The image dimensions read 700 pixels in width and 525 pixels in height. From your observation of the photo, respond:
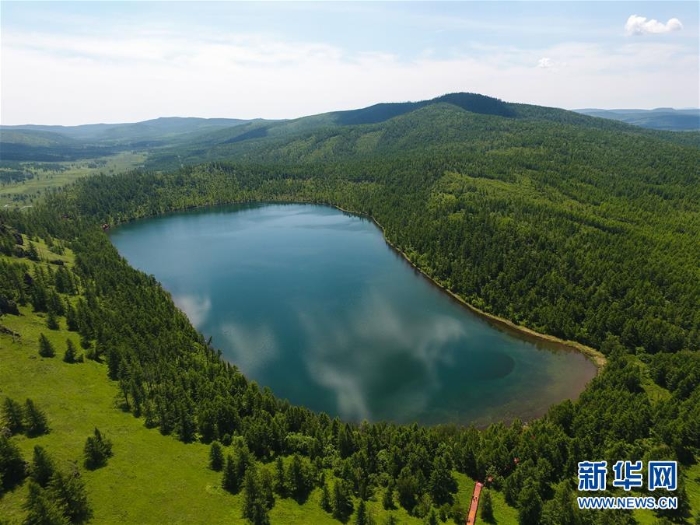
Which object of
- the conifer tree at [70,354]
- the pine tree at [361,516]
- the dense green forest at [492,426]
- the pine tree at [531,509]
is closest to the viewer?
the pine tree at [361,516]

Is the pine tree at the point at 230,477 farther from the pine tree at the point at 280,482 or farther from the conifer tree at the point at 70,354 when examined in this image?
the conifer tree at the point at 70,354

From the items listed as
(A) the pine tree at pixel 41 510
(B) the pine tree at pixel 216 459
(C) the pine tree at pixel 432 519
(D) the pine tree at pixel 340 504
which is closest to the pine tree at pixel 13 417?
(A) the pine tree at pixel 41 510

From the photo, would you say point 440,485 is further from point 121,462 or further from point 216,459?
point 121,462

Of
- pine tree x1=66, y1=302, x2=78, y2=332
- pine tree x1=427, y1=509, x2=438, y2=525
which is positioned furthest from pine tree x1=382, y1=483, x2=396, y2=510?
pine tree x1=66, y1=302, x2=78, y2=332

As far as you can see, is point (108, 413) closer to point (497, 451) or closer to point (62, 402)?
point (62, 402)

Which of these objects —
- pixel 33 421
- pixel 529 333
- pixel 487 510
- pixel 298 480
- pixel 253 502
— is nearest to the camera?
pixel 253 502

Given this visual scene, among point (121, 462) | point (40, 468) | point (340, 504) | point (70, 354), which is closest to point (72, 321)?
point (70, 354)
